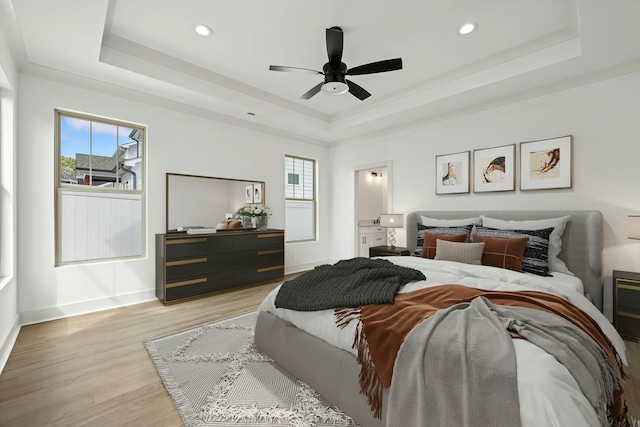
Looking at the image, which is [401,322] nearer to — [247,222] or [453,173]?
[453,173]

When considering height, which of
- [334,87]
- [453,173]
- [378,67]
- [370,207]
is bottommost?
[370,207]

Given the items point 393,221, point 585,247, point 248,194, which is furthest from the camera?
point 248,194

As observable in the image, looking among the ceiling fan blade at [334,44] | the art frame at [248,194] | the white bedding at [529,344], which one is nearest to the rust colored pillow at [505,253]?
the white bedding at [529,344]

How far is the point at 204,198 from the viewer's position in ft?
14.4

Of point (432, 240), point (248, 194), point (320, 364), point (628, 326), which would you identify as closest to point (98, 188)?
point (248, 194)

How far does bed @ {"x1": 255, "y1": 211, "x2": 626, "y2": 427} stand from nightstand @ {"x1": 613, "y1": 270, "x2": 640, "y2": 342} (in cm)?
24

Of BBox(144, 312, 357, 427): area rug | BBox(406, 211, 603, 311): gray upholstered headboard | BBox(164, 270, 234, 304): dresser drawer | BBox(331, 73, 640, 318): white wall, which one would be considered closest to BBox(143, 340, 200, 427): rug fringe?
BBox(144, 312, 357, 427): area rug

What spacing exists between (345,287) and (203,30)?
2.66 metres

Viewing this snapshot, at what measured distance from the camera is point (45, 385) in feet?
6.48

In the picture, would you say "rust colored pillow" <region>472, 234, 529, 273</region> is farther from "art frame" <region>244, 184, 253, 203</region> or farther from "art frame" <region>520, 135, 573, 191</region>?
"art frame" <region>244, 184, 253, 203</region>

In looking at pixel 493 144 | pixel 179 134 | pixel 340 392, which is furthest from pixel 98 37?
pixel 493 144

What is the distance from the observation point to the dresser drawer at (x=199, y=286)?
→ 3.70m

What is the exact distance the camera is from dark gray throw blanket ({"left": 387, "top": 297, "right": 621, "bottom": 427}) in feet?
3.48

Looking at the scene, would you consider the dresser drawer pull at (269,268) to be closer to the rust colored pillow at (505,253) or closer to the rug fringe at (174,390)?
the rug fringe at (174,390)
